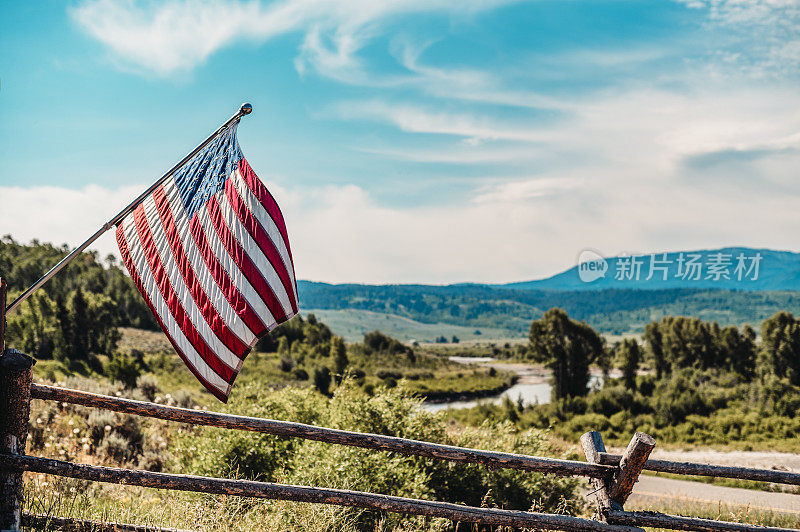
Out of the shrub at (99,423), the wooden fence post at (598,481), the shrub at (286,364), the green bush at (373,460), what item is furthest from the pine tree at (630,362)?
the wooden fence post at (598,481)

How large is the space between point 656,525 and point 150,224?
4.84m

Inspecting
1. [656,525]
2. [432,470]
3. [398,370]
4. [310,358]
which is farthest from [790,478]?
[398,370]

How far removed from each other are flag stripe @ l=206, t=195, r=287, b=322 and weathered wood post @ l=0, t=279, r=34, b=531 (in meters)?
1.62

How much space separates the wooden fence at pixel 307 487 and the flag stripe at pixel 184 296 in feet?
2.18

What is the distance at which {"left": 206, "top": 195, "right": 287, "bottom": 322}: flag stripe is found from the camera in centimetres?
429

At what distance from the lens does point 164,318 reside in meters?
4.36

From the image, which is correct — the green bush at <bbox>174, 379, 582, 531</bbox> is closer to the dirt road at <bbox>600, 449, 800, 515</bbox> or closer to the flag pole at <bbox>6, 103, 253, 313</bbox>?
the dirt road at <bbox>600, 449, 800, 515</bbox>

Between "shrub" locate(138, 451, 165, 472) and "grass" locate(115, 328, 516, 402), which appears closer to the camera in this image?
"shrub" locate(138, 451, 165, 472)

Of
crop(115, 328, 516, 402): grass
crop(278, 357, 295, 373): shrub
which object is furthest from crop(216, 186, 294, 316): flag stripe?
crop(278, 357, 295, 373): shrub

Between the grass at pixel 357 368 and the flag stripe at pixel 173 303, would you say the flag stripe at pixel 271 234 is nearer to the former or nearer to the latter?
the flag stripe at pixel 173 303

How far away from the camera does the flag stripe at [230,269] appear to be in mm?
4262

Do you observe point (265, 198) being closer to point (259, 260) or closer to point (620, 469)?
point (259, 260)

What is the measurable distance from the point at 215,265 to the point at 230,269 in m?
0.13

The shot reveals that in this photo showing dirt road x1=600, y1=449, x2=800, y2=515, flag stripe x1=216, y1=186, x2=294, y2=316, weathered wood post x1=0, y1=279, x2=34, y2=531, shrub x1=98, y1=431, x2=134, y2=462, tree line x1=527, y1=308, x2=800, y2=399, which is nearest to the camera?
weathered wood post x1=0, y1=279, x2=34, y2=531
